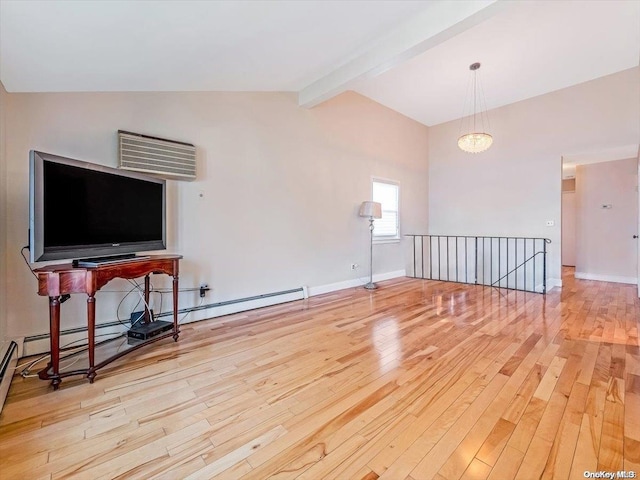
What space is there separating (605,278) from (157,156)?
323 inches

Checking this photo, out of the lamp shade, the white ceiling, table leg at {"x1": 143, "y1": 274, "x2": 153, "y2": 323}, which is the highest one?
the white ceiling

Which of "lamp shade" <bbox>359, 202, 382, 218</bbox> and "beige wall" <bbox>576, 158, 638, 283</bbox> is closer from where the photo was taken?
"lamp shade" <bbox>359, 202, 382, 218</bbox>

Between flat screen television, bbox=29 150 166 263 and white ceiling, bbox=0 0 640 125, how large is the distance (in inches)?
30.6

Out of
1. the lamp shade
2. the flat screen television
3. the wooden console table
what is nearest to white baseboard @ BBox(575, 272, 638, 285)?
the lamp shade

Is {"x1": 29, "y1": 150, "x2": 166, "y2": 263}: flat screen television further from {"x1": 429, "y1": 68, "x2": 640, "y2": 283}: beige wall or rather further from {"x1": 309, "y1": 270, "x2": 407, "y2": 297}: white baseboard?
{"x1": 429, "y1": 68, "x2": 640, "y2": 283}: beige wall

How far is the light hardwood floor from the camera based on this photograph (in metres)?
1.32

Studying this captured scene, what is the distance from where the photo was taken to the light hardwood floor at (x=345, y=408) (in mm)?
1319

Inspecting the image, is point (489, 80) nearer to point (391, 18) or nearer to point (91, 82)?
point (391, 18)

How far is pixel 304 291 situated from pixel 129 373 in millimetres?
2520

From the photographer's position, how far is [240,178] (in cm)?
369

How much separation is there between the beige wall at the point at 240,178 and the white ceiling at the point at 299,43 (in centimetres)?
23

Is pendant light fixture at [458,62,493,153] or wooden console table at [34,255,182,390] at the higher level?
pendant light fixture at [458,62,493,153]

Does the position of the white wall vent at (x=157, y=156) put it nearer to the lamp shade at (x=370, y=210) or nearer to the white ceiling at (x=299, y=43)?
the white ceiling at (x=299, y=43)

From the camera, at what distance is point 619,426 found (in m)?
1.54
